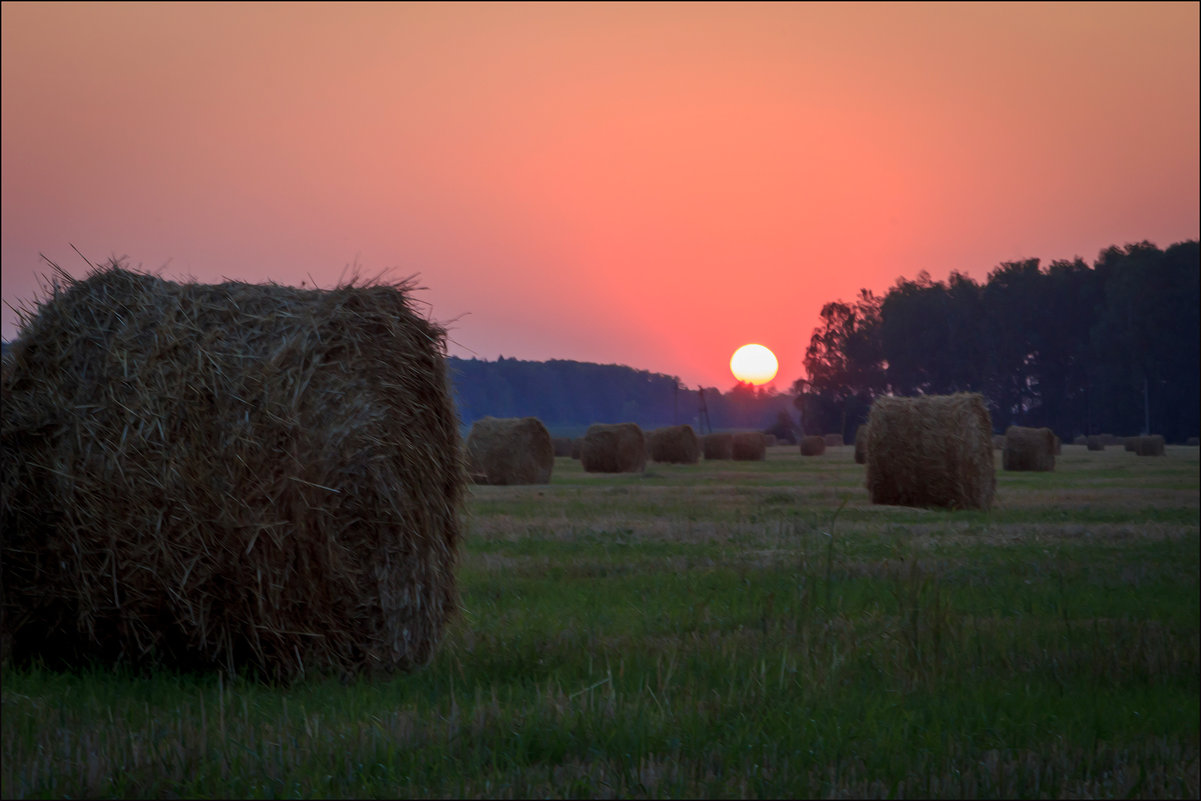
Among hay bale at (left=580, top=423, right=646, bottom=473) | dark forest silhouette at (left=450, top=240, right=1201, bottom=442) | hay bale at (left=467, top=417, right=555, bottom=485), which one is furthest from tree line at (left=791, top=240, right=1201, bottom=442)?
hay bale at (left=467, top=417, right=555, bottom=485)

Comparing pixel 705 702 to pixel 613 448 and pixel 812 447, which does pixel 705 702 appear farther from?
pixel 812 447

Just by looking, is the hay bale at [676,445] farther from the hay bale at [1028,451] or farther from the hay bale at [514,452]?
the hay bale at [514,452]

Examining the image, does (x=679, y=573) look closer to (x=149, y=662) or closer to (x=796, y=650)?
(x=796, y=650)

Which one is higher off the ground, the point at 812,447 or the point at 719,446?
the point at 719,446

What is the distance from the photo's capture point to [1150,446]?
45.0 metres

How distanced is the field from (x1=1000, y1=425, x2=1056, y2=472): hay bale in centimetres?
2592

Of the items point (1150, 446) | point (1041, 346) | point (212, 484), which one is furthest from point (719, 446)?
point (1041, 346)

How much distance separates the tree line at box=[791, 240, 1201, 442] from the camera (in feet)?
258

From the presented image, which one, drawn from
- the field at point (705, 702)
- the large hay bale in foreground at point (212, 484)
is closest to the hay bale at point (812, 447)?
the field at point (705, 702)

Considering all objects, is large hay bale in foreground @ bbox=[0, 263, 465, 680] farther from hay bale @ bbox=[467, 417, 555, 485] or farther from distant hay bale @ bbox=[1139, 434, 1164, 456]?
distant hay bale @ bbox=[1139, 434, 1164, 456]

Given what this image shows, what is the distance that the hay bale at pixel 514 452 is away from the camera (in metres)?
25.9

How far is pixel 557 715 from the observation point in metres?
4.29

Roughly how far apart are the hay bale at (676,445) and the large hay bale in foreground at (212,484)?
33204 millimetres

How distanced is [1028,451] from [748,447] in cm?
1321
